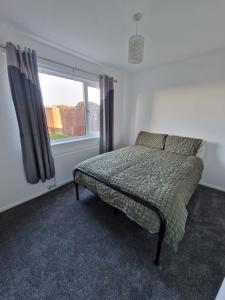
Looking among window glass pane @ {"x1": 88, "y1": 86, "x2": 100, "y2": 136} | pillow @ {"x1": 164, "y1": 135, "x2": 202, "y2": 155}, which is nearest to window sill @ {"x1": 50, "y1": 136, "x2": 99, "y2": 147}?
window glass pane @ {"x1": 88, "y1": 86, "x2": 100, "y2": 136}

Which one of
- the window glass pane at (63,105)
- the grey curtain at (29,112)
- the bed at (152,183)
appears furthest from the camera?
the window glass pane at (63,105)

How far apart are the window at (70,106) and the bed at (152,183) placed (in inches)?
37.1

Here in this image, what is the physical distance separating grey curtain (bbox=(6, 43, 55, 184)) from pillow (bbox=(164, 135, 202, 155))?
87.6 inches

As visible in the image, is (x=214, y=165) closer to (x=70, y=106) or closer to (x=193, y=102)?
(x=193, y=102)

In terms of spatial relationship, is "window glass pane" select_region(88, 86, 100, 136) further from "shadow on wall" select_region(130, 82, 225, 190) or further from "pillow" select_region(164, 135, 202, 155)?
"pillow" select_region(164, 135, 202, 155)

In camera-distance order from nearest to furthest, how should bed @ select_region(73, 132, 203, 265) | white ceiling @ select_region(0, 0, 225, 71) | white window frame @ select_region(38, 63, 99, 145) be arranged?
bed @ select_region(73, 132, 203, 265)
white ceiling @ select_region(0, 0, 225, 71)
white window frame @ select_region(38, 63, 99, 145)

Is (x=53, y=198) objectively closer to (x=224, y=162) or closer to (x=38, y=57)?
(x=38, y=57)

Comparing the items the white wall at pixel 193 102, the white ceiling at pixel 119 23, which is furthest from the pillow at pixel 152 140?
the white ceiling at pixel 119 23

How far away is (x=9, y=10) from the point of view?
4.61 ft

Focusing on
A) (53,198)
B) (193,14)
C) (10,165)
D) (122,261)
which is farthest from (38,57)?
(122,261)

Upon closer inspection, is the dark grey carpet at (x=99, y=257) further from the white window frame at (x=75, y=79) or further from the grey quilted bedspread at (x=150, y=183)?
the white window frame at (x=75, y=79)

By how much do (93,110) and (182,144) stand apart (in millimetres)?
1954

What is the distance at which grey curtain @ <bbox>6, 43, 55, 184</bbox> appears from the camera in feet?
5.57

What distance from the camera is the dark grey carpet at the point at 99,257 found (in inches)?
42.9
